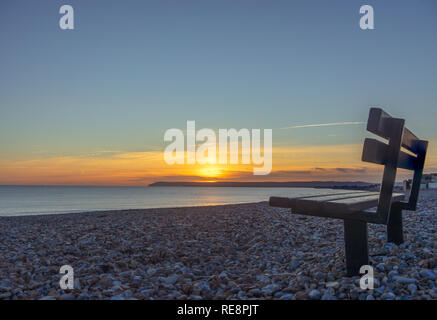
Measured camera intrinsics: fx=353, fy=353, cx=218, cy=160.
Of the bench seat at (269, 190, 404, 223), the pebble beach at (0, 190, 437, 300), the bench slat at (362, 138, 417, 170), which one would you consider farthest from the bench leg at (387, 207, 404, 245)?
the bench slat at (362, 138, 417, 170)

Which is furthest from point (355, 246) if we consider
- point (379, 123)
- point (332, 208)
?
point (379, 123)

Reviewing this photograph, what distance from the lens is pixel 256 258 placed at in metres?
5.50

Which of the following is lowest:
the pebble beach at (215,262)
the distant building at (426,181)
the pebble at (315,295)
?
the distant building at (426,181)

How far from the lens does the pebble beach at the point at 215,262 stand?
3746 mm

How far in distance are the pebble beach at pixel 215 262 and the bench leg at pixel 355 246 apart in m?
0.16

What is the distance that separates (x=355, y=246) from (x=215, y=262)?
2218 millimetres

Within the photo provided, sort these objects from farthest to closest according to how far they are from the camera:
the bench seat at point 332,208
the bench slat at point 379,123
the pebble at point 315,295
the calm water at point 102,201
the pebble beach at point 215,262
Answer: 1. the calm water at point 102,201
2. the pebble beach at point 215,262
3. the bench seat at point 332,208
4. the pebble at point 315,295
5. the bench slat at point 379,123

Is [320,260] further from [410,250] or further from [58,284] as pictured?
[58,284]

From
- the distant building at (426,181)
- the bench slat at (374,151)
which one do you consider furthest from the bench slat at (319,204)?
the distant building at (426,181)

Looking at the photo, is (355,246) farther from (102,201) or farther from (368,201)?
(102,201)

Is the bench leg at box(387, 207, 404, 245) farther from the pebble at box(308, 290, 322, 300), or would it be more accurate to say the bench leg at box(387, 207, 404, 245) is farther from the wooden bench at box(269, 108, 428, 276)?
the pebble at box(308, 290, 322, 300)

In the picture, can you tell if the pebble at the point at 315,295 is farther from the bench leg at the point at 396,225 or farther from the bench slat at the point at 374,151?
the bench leg at the point at 396,225

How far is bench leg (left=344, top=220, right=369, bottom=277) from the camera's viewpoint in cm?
389
